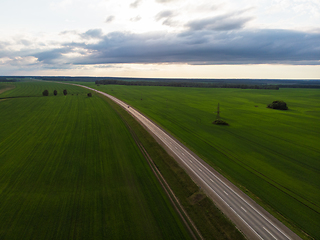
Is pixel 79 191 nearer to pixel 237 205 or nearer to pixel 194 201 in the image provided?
pixel 194 201

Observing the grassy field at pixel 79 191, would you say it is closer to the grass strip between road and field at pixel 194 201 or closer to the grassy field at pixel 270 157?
the grass strip between road and field at pixel 194 201

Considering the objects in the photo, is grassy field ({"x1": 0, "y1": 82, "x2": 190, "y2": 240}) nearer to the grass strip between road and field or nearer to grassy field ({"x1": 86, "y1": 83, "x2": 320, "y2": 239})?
the grass strip between road and field

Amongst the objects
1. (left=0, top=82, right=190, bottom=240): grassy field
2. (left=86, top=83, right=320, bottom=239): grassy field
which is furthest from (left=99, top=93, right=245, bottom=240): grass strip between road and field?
(left=86, top=83, right=320, bottom=239): grassy field

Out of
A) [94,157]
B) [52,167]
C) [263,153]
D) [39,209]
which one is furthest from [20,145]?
[263,153]

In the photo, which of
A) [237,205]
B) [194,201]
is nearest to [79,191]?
[194,201]

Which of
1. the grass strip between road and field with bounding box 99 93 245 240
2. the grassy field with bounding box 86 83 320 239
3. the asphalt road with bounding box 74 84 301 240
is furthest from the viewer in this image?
the grassy field with bounding box 86 83 320 239

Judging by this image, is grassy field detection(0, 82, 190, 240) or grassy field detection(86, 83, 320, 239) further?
grassy field detection(86, 83, 320, 239)
